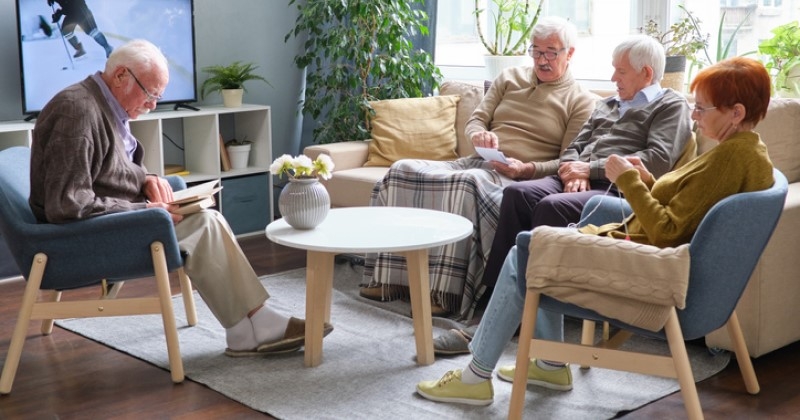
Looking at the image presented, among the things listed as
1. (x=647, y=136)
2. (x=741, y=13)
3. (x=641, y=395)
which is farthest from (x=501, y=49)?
(x=641, y=395)

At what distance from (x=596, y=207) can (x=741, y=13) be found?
1.96 meters

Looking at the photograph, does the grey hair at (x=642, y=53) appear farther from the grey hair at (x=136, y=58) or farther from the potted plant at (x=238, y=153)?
the potted plant at (x=238, y=153)

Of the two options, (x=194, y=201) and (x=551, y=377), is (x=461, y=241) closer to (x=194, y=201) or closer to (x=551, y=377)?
(x=551, y=377)

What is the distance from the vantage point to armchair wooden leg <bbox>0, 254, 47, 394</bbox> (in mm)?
2859

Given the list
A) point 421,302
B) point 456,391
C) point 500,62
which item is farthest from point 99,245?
point 500,62

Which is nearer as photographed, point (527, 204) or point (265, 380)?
point (265, 380)

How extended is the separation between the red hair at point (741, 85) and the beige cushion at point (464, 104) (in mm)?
2128

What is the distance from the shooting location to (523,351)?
2.43m

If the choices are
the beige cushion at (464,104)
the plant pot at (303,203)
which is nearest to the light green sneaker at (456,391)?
the plant pot at (303,203)

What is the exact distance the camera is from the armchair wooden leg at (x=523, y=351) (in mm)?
2416

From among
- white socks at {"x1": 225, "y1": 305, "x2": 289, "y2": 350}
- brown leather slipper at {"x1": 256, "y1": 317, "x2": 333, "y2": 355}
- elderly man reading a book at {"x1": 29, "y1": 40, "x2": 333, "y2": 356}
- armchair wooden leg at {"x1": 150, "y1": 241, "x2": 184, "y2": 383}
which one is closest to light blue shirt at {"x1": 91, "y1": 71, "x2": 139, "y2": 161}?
elderly man reading a book at {"x1": 29, "y1": 40, "x2": 333, "y2": 356}

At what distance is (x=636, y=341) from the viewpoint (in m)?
3.31

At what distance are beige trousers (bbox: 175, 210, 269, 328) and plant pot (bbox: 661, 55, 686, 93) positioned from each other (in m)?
1.87

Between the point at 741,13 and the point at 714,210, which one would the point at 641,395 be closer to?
the point at 714,210
